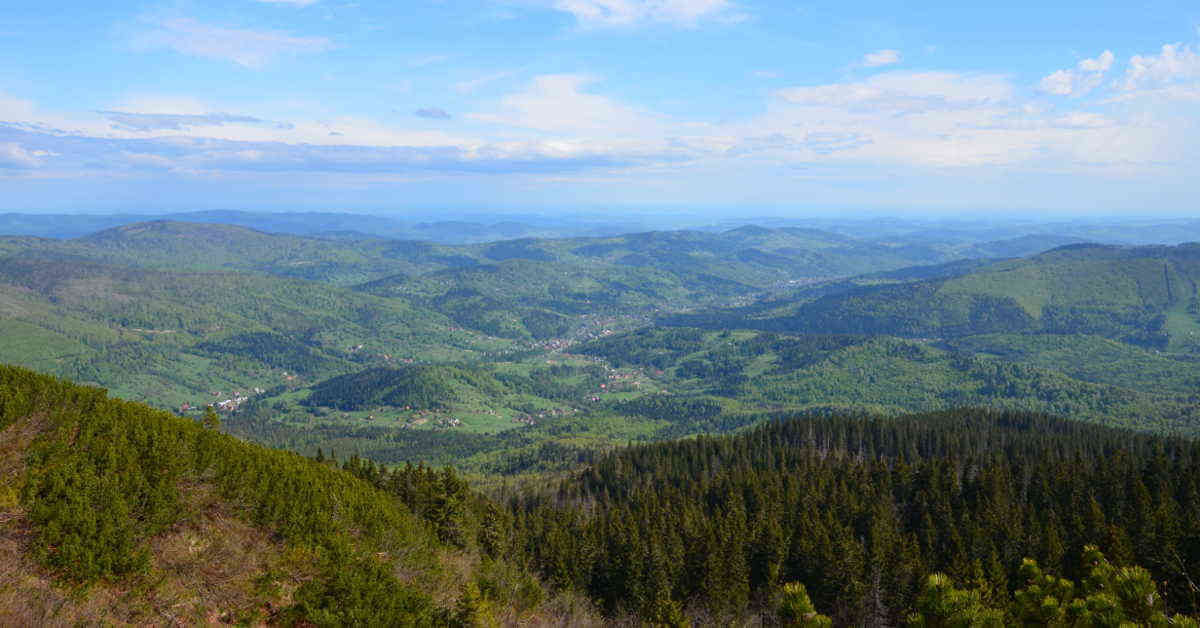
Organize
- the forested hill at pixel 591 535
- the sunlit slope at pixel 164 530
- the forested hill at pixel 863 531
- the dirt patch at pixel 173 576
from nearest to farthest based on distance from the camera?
the dirt patch at pixel 173 576 → the forested hill at pixel 591 535 → the sunlit slope at pixel 164 530 → the forested hill at pixel 863 531

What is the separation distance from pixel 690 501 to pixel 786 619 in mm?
81695

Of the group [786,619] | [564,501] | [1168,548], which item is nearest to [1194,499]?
[1168,548]

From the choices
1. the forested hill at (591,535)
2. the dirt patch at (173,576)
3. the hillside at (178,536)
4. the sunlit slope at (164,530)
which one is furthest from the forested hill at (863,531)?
the dirt patch at (173,576)

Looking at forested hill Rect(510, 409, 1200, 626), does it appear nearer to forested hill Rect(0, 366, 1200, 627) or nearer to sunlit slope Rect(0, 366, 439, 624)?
forested hill Rect(0, 366, 1200, 627)

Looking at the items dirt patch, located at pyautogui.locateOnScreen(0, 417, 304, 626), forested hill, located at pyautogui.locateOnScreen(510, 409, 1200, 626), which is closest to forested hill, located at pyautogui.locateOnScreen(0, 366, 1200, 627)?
dirt patch, located at pyautogui.locateOnScreen(0, 417, 304, 626)

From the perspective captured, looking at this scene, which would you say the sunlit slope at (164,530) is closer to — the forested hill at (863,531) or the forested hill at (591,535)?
the forested hill at (591,535)

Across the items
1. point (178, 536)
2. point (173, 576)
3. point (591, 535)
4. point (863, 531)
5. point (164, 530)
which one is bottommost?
point (863, 531)

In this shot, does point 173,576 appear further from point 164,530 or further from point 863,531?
point 863,531

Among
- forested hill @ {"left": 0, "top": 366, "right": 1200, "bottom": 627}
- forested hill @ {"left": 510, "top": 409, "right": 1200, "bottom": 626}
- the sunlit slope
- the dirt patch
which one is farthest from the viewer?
forested hill @ {"left": 510, "top": 409, "right": 1200, "bottom": 626}

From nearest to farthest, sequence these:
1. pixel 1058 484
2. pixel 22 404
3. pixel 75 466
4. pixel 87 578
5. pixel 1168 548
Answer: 1. pixel 87 578
2. pixel 75 466
3. pixel 22 404
4. pixel 1168 548
5. pixel 1058 484

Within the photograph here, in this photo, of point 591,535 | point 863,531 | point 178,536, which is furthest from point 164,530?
point 863,531

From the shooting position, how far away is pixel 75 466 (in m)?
34.9

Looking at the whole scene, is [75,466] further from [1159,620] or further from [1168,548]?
[1168,548]

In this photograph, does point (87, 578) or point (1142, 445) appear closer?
point (87, 578)
